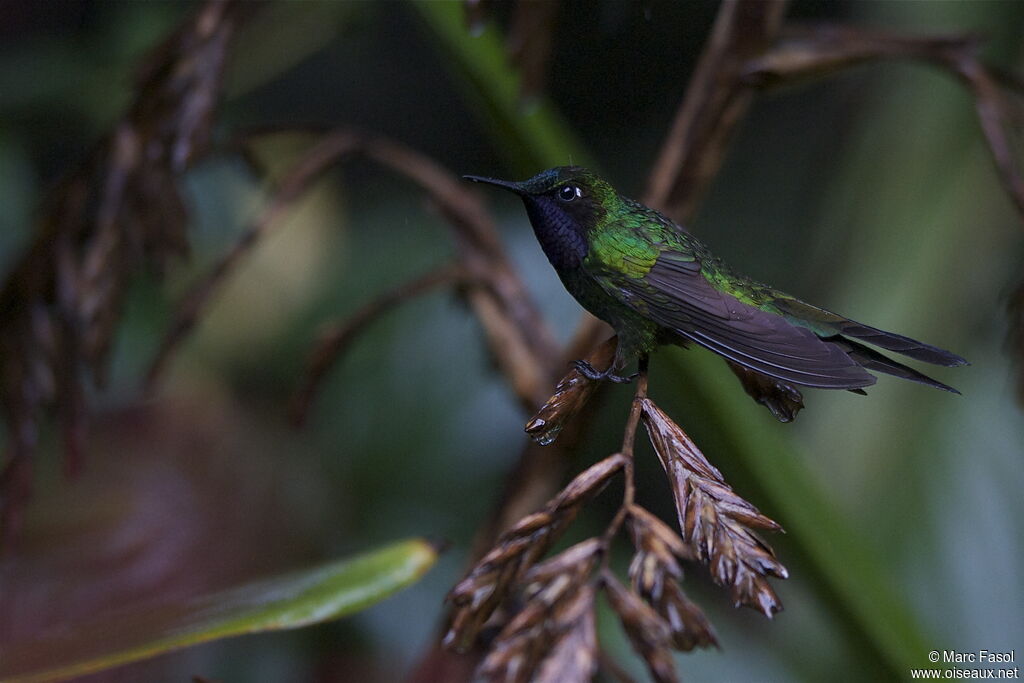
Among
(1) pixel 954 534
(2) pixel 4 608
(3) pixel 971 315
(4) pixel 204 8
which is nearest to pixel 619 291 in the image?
(4) pixel 204 8

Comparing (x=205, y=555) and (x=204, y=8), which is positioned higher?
(x=204, y=8)

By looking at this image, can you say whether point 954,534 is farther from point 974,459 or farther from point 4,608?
point 4,608

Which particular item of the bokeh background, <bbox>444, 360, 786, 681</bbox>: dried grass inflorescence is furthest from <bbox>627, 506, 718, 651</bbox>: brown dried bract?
the bokeh background

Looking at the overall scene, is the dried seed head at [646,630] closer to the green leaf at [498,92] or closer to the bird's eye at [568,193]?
the bird's eye at [568,193]

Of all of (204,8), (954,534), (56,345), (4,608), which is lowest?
(954,534)

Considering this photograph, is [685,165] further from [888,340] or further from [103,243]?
[103,243]

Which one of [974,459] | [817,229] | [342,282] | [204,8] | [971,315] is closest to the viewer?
[204,8]

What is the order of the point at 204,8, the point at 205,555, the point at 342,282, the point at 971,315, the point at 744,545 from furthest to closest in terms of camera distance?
the point at 342,282 < the point at 971,315 < the point at 205,555 < the point at 204,8 < the point at 744,545

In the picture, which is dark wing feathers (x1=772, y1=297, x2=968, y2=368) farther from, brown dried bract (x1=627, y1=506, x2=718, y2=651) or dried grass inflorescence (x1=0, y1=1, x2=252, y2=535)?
dried grass inflorescence (x1=0, y1=1, x2=252, y2=535)

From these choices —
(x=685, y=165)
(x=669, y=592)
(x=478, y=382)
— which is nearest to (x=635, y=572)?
(x=669, y=592)
